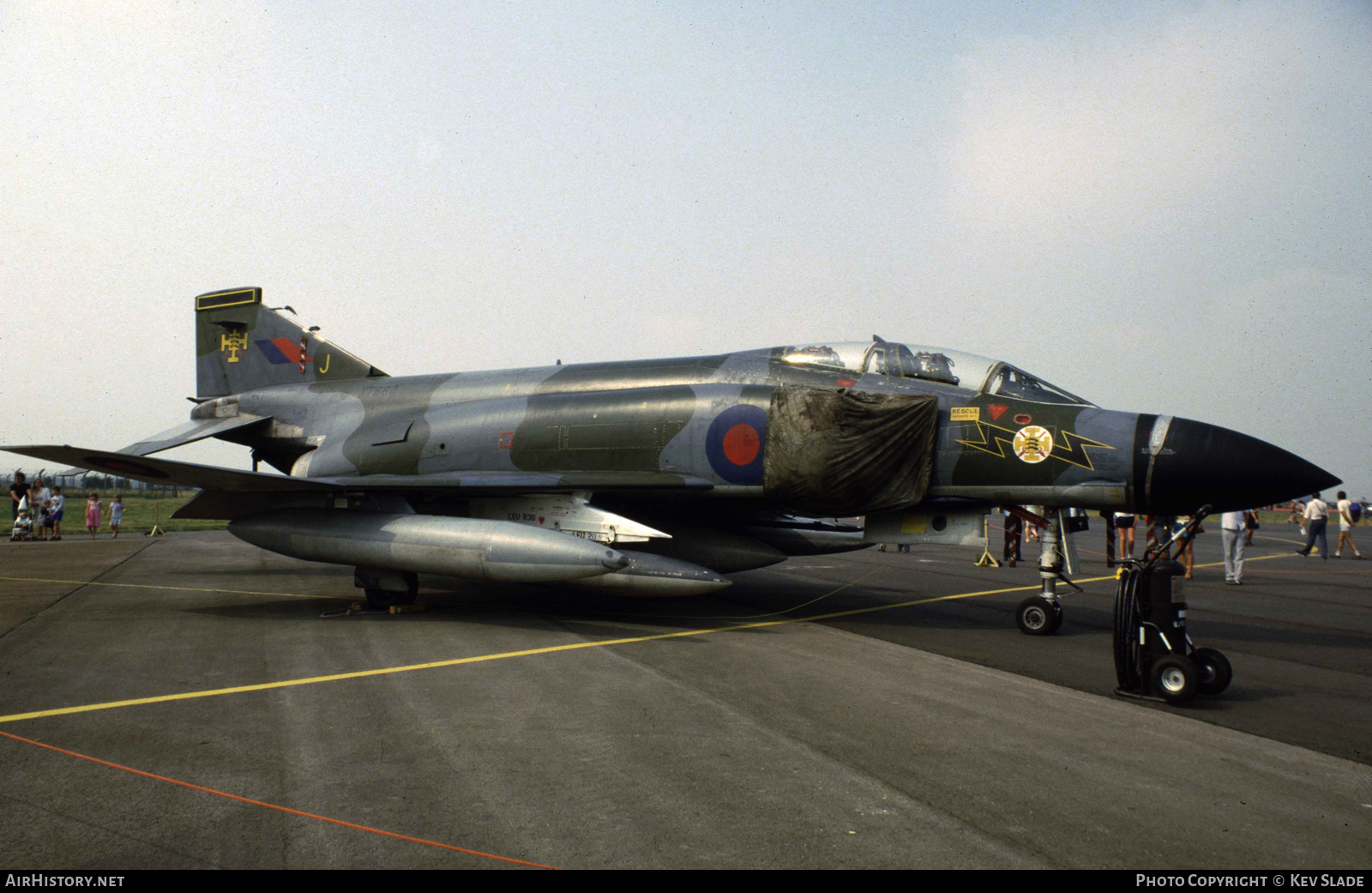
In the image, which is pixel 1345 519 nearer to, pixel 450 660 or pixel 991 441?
pixel 991 441

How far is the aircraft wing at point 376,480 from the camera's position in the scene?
8.88 metres

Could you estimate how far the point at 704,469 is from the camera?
9195mm

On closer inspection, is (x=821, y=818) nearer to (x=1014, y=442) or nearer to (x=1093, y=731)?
(x=1093, y=731)

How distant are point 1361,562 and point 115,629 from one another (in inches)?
997

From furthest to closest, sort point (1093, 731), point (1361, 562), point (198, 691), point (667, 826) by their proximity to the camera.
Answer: point (1361, 562)
point (198, 691)
point (1093, 731)
point (667, 826)

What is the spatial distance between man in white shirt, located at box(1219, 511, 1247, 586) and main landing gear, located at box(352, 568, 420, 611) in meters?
13.1

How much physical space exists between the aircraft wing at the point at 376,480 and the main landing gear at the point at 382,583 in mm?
1045

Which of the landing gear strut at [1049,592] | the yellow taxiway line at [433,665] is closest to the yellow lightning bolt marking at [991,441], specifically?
the landing gear strut at [1049,592]

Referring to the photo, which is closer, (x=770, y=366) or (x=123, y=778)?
(x=123, y=778)

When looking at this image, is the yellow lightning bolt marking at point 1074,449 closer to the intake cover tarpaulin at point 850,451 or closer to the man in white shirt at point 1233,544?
the intake cover tarpaulin at point 850,451

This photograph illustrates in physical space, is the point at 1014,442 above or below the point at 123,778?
above

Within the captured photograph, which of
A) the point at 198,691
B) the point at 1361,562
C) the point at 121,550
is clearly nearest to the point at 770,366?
the point at 198,691

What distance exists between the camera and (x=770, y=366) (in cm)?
957

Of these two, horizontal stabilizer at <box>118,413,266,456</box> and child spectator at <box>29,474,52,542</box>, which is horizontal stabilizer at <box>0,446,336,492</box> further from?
child spectator at <box>29,474,52,542</box>
